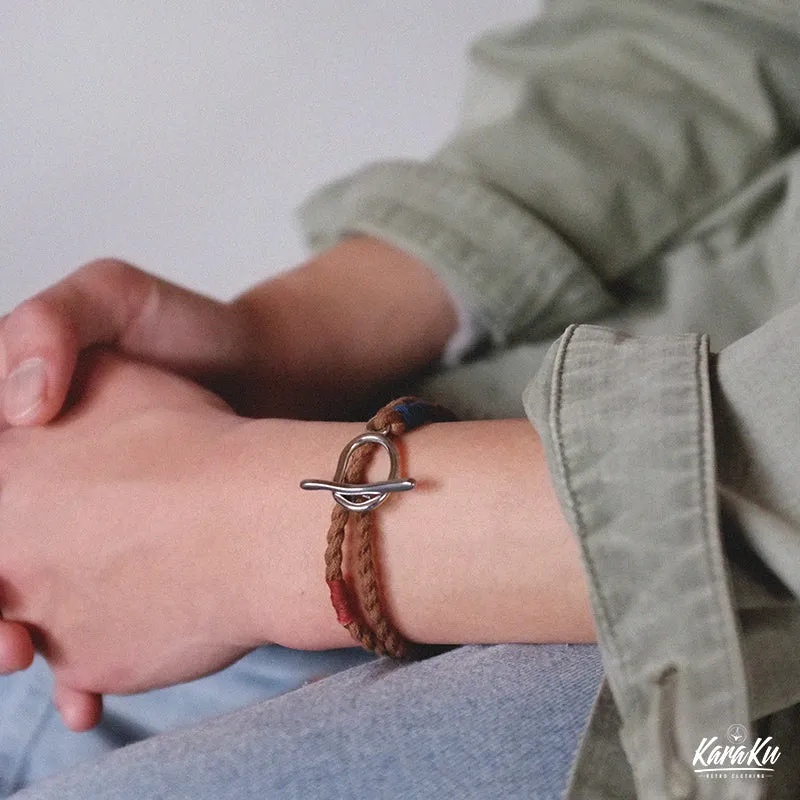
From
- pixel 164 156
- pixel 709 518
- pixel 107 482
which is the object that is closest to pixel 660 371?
pixel 709 518

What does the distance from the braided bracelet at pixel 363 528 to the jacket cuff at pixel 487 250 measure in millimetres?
214

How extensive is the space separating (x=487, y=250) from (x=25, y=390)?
0.95ft

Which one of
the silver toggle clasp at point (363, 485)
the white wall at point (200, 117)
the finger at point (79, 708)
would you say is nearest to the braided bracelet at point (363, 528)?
the silver toggle clasp at point (363, 485)

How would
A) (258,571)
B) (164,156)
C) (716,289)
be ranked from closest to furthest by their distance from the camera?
(258,571) → (716,289) → (164,156)

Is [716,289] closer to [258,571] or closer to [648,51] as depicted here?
[648,51]

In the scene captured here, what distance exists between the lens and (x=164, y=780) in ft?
1.14

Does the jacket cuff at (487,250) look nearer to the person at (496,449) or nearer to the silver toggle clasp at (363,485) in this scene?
the person at (496,449)

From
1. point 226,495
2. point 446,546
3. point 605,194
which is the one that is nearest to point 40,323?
point 226,495

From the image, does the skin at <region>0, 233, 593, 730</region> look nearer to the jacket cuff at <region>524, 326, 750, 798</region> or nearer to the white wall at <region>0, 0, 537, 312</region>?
the jacket cuff at <region>524, 326, 750, 798</region>

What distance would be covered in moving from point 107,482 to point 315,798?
0.22 meters

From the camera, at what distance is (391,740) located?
1.10 feet

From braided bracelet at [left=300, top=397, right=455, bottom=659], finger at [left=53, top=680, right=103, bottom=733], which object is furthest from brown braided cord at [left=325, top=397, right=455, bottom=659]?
finger at [left=53, top=680, right=103, bottom=733]

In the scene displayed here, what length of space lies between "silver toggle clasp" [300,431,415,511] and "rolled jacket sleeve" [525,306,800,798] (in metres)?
0.08

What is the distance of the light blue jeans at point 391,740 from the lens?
1.06ft
